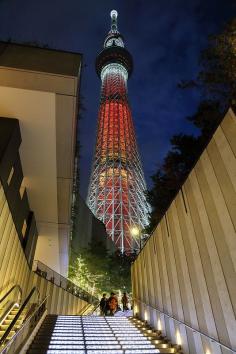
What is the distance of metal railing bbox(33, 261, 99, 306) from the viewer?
12.1m

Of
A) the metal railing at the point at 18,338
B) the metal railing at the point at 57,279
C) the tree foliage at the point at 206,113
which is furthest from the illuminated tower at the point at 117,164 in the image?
the metal railing at the point at 18,338

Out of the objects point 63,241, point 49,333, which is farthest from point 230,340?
point 63,241

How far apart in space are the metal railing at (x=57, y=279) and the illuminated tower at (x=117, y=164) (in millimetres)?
17494

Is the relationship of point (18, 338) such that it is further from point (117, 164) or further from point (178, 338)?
point (117, 164)

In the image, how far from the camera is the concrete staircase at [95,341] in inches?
147

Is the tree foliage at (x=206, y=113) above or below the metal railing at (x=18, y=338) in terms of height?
above

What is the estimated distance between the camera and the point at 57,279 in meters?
13.2

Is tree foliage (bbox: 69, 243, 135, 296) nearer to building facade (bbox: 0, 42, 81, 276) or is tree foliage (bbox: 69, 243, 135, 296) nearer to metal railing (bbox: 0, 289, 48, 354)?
building facade (bbox: 0, 42, 81, 276)

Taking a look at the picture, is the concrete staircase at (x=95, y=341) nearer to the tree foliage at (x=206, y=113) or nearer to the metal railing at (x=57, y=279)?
the tree foliage at (x=206, y=113)

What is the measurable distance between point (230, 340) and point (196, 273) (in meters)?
1.18

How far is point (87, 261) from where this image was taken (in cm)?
1941

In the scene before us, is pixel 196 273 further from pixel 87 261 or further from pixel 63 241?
pixel 87 261

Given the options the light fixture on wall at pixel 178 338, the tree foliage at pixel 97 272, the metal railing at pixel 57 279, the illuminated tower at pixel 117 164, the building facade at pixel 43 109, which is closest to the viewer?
the light fixture on wall at pixel 178 338


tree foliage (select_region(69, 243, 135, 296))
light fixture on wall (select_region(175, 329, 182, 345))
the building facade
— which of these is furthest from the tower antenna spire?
light fixture on wall (select_region(175, 329, 182, 345))
